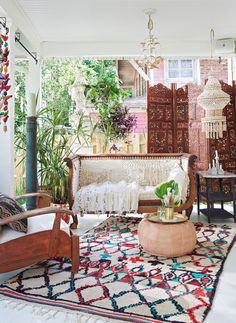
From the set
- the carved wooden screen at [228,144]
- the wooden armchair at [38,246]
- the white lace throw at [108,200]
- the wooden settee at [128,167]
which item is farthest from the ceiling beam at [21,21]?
the carved wooden screen at [228,144]

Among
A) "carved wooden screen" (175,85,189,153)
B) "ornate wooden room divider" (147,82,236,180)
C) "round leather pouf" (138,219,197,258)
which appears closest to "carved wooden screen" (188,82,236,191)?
"ornate wooden room divider" (147,82,236,180)

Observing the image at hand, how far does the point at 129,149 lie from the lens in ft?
18.4

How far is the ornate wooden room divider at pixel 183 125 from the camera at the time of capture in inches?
188

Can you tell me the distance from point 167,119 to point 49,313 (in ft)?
11.8

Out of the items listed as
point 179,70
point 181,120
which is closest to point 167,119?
point 181,120

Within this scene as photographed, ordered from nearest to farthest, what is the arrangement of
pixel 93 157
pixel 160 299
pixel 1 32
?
1. pixel 160 299
2. pixel 1 32
3. pixel 93 157

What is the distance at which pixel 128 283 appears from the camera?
211cm

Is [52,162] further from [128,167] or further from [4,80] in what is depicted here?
[4,80]

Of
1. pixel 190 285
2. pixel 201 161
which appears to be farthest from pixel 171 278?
pixel 201 161

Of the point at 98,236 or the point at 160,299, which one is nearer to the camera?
the point at 160,299

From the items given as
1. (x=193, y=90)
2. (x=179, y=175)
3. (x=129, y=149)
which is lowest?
(x=179, y=175)

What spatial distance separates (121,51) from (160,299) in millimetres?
4218

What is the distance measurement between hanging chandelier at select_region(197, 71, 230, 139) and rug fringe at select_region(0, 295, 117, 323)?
3.54 m

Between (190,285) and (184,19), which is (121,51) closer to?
(184,19)
